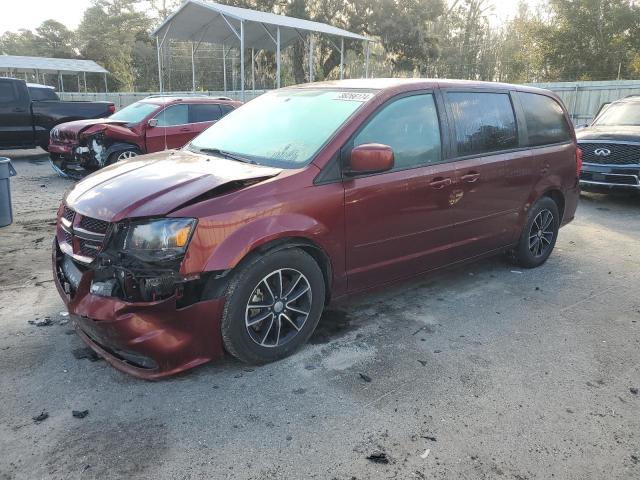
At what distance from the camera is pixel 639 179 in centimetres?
847

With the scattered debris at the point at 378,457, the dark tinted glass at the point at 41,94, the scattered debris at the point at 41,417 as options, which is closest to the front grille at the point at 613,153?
the scattered debris at the point at 378,457

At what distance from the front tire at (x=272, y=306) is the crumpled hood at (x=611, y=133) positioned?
756 cm

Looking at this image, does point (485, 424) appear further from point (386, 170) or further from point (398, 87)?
point (398, 87)

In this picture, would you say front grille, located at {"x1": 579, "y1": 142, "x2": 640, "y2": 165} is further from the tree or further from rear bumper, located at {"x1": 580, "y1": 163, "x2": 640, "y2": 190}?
the tree

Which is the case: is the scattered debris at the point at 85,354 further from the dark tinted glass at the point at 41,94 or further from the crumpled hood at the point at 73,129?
the dark tinted glass at the point at 41,94

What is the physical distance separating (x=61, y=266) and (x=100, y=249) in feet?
2.30

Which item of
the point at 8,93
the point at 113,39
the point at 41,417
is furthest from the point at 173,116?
the point at 113,39

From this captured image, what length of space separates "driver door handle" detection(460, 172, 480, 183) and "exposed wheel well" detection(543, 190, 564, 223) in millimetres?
1382

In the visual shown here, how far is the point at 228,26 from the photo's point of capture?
21.1 metres

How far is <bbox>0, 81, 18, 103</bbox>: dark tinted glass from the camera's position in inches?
492

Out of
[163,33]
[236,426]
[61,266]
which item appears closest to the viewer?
[236,426]

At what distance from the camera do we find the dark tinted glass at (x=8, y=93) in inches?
492

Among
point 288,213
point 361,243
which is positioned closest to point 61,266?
point 288,213

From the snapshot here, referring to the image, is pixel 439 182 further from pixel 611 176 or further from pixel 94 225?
pixel 611 176
